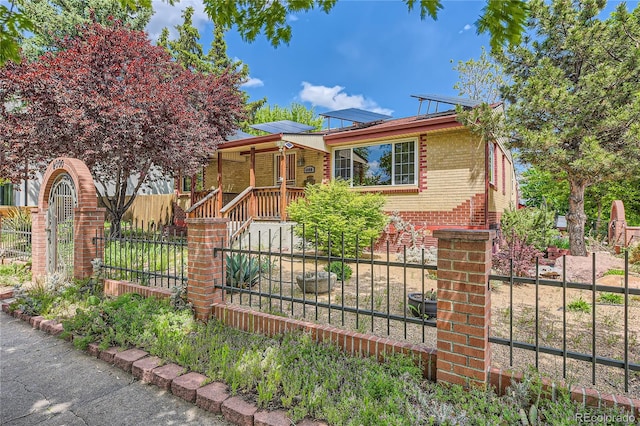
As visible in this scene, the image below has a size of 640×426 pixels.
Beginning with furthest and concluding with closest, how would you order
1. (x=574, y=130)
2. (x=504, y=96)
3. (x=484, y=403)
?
(x=504, y=96)
(x=574, y=130)
(x=484, y=403)

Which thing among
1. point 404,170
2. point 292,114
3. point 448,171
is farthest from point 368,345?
point 292,114

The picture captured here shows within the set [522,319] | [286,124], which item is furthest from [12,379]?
[286,124]

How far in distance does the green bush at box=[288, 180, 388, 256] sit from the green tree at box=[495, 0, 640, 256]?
13.3 ft

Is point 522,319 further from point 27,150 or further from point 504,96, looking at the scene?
point 27,150

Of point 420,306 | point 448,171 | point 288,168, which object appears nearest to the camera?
point 420,306

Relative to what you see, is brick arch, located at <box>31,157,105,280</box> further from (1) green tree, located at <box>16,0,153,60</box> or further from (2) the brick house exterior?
(1) green tree, located at <box>16,0,153,60</box>

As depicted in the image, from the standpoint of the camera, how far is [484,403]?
2342mm

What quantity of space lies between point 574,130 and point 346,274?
617 centimetres

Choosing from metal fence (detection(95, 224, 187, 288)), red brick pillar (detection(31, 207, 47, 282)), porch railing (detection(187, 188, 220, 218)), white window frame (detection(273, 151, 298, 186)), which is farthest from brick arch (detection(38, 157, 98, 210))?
white window frame (detection(273, 151, 298, 186))

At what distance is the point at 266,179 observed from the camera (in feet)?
49.2

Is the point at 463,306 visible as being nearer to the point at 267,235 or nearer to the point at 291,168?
the point at 267,235

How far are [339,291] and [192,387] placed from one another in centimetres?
310

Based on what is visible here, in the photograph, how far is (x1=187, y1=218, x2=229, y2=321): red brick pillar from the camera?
4074 millimetres

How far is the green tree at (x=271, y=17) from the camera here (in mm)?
1986
